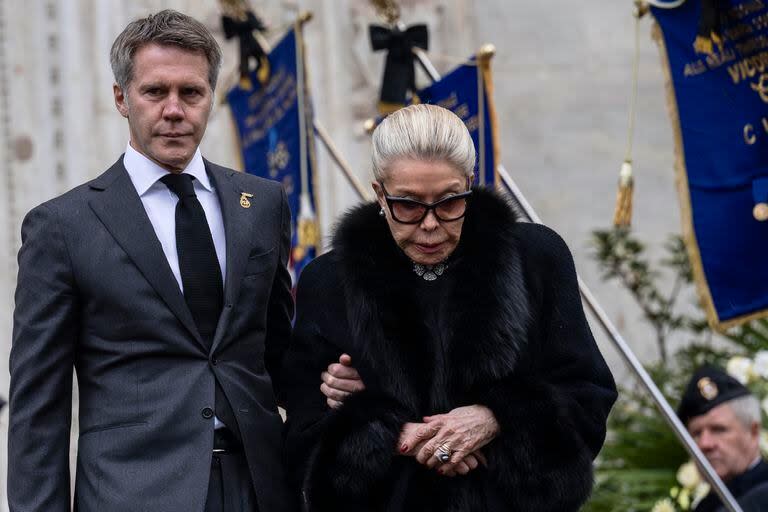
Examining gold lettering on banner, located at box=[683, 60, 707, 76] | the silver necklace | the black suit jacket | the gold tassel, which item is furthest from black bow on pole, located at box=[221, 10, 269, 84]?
the silver necklace

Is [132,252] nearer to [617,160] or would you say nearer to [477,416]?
[477,416]

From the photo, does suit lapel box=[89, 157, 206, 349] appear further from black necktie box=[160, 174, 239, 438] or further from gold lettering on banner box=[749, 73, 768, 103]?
gold lettering on banner box=[749, 73, 768, 103]

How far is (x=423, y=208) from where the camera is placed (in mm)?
3213

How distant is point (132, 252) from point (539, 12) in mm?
5580

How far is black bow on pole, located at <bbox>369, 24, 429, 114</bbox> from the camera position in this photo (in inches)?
247

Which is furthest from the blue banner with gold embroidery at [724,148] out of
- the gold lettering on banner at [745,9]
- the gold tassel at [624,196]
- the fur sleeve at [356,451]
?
the fur sleeve at [356,451]

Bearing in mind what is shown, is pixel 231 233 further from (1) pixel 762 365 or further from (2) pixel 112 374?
(1) pixel 762 365

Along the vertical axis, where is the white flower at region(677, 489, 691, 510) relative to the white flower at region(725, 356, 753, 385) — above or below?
below

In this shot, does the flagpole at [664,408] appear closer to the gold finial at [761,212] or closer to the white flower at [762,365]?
the gold finial at [761,212]

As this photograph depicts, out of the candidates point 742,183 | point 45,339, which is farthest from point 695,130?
point 45,339

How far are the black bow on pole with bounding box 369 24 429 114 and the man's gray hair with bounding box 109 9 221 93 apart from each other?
284 centimetres

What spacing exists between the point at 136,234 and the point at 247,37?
3647 millimetres

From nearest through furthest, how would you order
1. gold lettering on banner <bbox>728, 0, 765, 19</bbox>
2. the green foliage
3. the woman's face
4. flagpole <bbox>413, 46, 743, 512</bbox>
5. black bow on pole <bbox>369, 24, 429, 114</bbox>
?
1. the woman's face
2. flagpole <bbox>413, 46, 743, 512</bbox>
3. gold lettering on banner <bbox>728, 0, 765, 19</bbox>
4. black bow on pole <bbox>369, 24, 429, 114</bbox>
5. the green foliage

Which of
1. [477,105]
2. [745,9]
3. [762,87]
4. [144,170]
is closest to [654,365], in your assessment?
[477,105]
